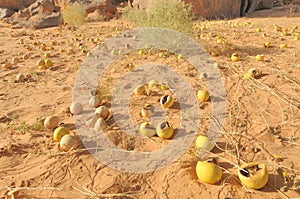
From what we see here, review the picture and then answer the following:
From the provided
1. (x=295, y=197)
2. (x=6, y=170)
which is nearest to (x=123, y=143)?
(x=6, y=170)

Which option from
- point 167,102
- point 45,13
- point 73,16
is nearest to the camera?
point 167,102

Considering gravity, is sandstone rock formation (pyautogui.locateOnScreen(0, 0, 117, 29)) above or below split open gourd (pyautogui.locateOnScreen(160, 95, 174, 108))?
above

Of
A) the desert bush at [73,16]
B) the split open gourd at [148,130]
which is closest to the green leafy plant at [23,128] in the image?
the split open gourd at [148,130]

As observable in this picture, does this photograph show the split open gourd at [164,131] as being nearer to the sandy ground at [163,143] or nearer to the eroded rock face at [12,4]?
the sandy ground at [163,143]

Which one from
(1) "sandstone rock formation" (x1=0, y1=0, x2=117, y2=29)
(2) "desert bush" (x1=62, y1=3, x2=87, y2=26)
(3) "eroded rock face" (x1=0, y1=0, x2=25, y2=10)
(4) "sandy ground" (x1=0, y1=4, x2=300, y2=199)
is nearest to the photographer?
(4) "sandy ground" (x1=0, y1=4, x2=300, y2=199)

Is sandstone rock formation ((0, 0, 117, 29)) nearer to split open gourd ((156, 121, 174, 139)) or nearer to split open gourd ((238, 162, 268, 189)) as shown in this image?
split open gourd ((156, 121, 174, 139))

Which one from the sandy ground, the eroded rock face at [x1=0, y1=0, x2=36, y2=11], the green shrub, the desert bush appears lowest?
the sandy ground

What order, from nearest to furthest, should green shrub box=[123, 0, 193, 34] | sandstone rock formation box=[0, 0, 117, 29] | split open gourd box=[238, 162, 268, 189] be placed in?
split open gourd box=[238, 162, 268, 189], green shrub box=[123, 0, 193, 34], sandstone rock formation box=[0, 0, 117, 29]

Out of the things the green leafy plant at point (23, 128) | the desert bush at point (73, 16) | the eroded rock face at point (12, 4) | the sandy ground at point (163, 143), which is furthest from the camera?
the eroded rock face at point (12, 4)

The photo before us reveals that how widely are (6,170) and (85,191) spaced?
3.43 ft

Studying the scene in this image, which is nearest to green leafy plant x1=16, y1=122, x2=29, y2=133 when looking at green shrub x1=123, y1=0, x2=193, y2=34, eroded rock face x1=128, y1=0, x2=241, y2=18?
green shrub x1=123, y1=0, x2=193, y2=34

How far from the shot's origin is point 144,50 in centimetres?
618

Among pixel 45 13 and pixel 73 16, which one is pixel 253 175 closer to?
pixel 73 16

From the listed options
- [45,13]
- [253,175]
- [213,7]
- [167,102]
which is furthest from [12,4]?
[253,175]
